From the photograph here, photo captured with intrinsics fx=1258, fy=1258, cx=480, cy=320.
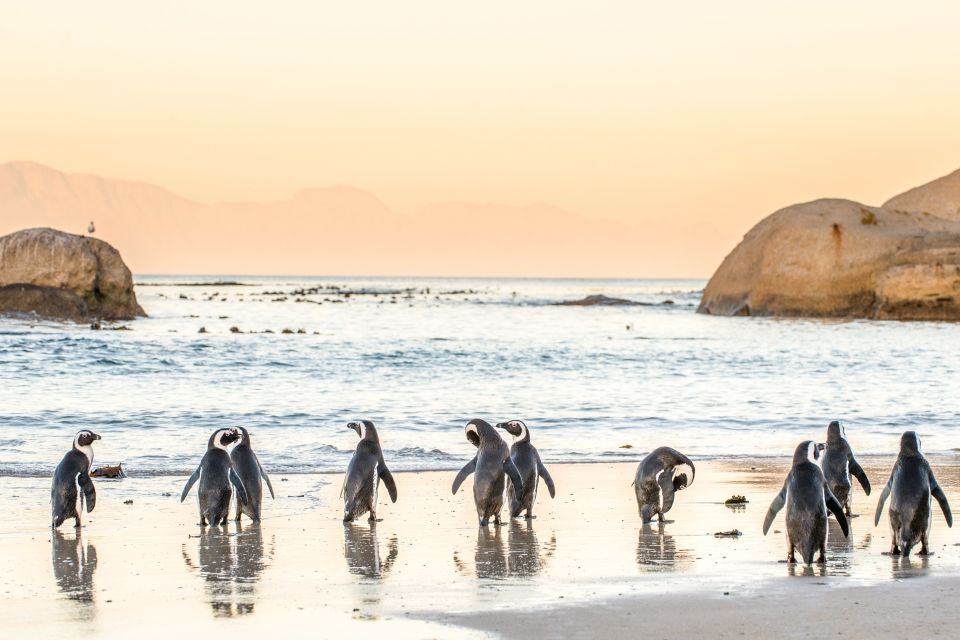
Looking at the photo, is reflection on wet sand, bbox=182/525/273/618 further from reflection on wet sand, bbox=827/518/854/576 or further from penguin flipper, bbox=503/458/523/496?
reflection on wet sand, bbox=827/518/854/576

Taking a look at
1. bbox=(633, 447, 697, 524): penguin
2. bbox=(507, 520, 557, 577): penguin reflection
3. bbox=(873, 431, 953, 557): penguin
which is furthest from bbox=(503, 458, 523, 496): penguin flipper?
bbox=(873, 431, 953, 557): penguin

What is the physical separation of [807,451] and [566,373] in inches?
730

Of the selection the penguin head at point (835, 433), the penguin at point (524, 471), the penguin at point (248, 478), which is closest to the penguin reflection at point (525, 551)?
the penguin at point (524, 471)

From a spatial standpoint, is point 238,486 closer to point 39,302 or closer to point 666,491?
point 666,491

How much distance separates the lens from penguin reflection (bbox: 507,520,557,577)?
26.7 feet

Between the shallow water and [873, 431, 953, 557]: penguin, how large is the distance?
617 cm

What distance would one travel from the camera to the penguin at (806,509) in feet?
27.1

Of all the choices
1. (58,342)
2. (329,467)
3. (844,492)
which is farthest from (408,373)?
(844,492)

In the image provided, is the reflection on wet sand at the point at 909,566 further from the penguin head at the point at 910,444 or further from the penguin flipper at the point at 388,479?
the penguin flipper at the point at 388,479

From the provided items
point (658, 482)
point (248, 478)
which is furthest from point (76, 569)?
point (658, 482)

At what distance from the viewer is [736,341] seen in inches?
1486

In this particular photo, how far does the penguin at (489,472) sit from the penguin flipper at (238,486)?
1.70 m

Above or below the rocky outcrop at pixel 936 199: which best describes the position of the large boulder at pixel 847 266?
below

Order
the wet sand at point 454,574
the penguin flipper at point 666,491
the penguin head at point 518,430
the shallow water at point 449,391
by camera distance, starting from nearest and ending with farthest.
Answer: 1. the wet sand at point 454,574
2. the penguin flipper at point 666,491
3. the penguin head at point 518,430
4. the shallow water at point 449,391
